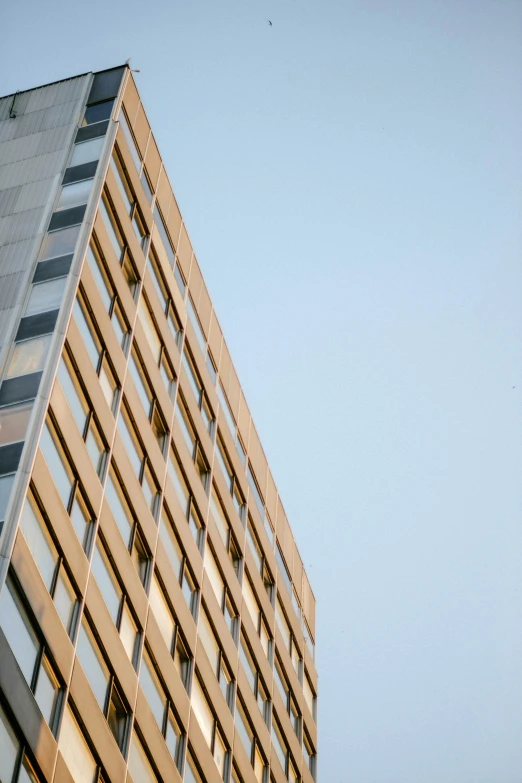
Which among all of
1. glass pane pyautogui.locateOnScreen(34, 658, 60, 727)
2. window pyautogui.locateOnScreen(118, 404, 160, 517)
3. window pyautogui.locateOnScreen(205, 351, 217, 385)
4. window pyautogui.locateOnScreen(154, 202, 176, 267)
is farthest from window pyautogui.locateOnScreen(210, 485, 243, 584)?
glass pane pyautogui.locateOnScreen(34, 658, 60, 727)

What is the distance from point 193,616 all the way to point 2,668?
15.9 m

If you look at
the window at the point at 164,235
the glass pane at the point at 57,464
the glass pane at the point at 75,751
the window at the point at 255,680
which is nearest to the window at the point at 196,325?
the window at the point at 164,235

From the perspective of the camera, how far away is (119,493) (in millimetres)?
36969

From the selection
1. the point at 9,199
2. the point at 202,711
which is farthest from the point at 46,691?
the point at 9,199

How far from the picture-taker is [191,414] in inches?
1827

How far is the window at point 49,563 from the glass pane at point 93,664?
823 millimetres

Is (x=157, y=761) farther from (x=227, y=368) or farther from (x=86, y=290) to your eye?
(x=227, y=368)

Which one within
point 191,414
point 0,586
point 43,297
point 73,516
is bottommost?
point 0,586

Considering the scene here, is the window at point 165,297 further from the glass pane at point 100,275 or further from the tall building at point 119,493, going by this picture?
the glass pane at point 100,275

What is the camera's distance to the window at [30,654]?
27.8 meters

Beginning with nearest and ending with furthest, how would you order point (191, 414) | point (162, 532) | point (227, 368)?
point (162, 532), point (191, 414), point (227, 368)

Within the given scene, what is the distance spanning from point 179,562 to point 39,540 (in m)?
12.4

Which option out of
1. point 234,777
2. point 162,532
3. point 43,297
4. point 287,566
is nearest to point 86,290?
point 43,297

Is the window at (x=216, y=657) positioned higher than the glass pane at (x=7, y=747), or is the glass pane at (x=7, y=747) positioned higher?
the window at (x=216, y=657)
